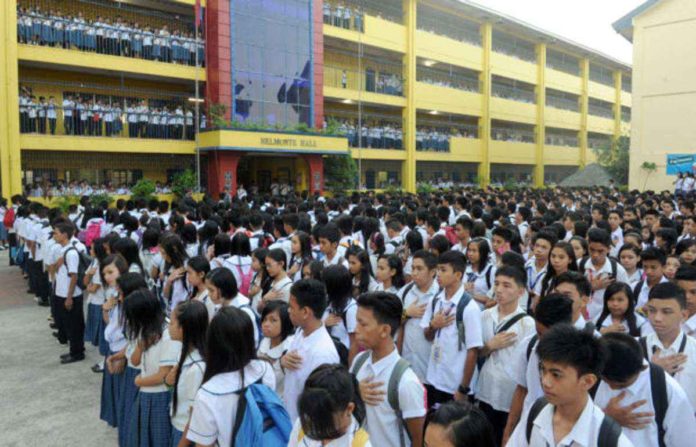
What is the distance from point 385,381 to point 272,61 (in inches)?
818

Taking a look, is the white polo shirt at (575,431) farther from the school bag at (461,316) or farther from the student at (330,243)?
the student at (330,243)

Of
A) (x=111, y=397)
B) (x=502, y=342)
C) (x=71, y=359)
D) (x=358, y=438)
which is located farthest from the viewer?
(x=71, y=359)

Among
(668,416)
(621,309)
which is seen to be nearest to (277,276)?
(621,309)

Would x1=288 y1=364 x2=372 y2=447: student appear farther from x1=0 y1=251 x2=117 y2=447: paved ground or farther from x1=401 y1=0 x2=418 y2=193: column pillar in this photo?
x1=401 y1=0 x2=418 y2=193: column pillar

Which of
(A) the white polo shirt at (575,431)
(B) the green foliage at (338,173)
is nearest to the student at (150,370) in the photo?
(A) the white polo shirt at (575,431)

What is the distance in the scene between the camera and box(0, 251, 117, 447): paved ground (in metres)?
4.82

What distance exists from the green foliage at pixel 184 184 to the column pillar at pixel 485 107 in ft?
60.0

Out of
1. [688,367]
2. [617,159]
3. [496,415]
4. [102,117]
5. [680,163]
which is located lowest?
[496,415]

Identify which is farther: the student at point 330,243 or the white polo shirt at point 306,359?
the student at point 330,243

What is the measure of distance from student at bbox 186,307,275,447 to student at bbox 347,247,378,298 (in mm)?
2262

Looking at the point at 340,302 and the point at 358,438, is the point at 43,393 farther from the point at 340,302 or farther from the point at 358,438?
the point at 358,438

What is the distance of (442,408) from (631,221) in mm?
7301

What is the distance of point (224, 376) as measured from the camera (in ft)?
8.63

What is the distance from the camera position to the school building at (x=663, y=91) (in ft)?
79.9
